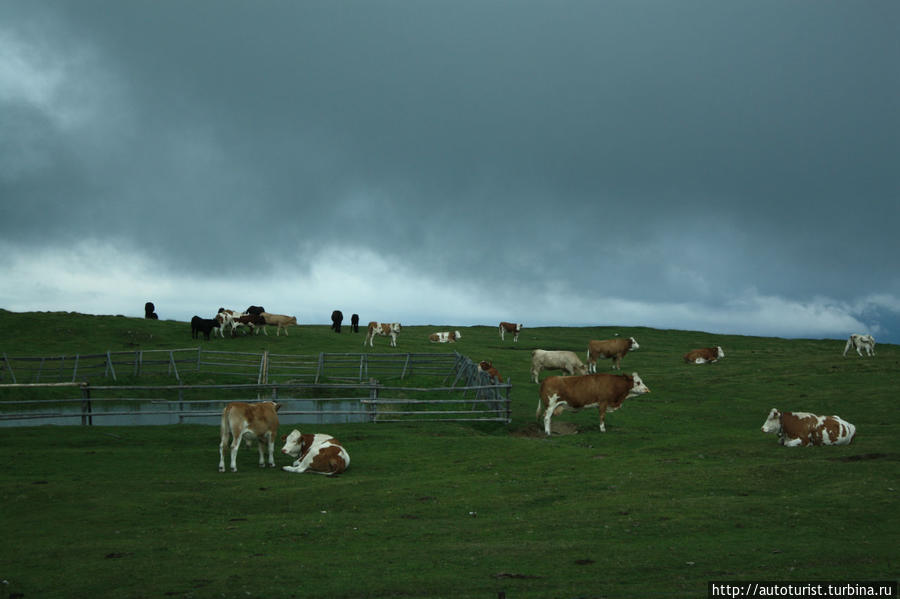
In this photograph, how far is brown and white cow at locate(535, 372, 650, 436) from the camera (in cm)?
2214

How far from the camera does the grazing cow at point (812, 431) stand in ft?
58.2

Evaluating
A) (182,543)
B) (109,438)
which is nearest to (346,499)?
(182,543)

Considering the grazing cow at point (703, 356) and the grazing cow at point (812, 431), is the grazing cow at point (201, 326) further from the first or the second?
the grazing cow at point (812, 431)

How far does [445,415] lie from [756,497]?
1572 centimetres

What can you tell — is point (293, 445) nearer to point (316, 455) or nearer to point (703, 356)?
point (316, 455)

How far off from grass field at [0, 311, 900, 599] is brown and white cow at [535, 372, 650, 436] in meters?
0.84

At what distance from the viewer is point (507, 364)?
42469mm

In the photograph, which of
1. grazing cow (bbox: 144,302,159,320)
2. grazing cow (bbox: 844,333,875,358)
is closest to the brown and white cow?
grazing cow (bbox: 844,333,875,358)

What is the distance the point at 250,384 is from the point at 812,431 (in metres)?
21.7

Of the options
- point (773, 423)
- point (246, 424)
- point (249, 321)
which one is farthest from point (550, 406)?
point (249, 321)

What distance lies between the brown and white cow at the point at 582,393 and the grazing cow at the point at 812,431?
191 inches

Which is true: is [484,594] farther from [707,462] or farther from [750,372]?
[750,372]

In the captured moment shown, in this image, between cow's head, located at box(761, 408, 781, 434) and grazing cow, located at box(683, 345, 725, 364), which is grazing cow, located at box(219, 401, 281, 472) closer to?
cow's head, located at box(761, 408, 781, 434)

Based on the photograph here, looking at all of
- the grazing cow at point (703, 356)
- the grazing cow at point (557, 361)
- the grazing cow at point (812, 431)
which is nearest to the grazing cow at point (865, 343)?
the grazing cow at point (703, 356)
